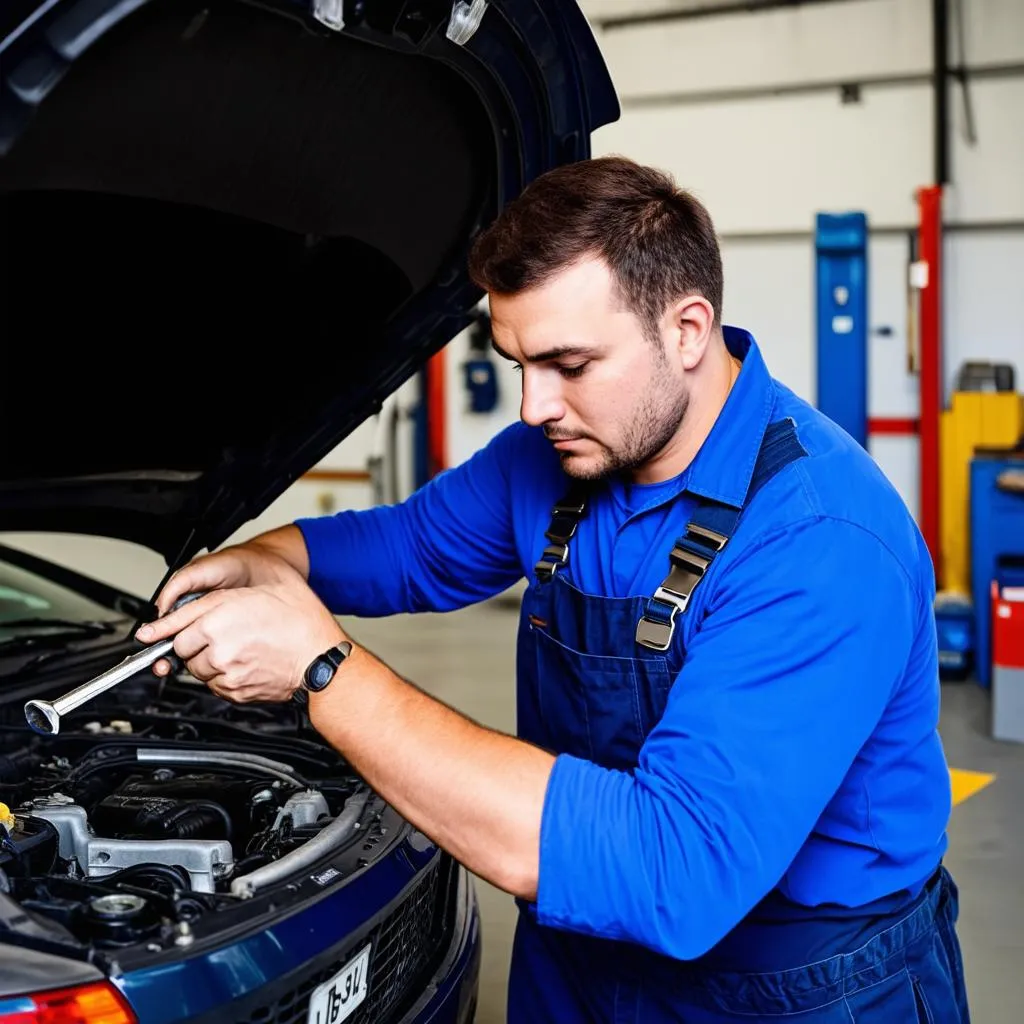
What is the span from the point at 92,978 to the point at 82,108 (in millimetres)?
877

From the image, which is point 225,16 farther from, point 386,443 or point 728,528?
point 386,443

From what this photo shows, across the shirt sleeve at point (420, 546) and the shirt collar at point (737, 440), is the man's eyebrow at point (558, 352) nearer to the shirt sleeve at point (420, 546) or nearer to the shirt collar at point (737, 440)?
the shirt collar at point (737, 440)

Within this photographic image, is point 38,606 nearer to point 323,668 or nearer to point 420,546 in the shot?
point 420,546

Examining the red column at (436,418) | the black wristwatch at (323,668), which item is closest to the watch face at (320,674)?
the black wristwatch at (323,668)

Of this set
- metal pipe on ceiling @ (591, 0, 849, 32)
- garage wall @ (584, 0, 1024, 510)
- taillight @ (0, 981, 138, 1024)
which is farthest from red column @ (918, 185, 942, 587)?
taillight @ (0, 981, 138, 1024)

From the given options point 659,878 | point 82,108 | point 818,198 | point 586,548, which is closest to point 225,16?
point 82,108

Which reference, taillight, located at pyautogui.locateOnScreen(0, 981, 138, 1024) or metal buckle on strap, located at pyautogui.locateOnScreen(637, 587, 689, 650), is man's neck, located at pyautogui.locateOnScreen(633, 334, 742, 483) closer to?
metal buckle on strap, located at pyautogui.locateOnScreen(637, 587, 689, 650)

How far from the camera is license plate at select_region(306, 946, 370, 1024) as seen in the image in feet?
4.43

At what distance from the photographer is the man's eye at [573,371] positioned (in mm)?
1248

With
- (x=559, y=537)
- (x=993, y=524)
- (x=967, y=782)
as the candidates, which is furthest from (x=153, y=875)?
(x=993, y=524)

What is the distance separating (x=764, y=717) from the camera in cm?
111

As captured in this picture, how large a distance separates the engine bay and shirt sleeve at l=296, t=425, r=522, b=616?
29 cm

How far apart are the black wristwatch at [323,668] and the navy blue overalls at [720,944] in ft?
0.94

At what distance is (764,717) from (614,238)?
0.50 m
